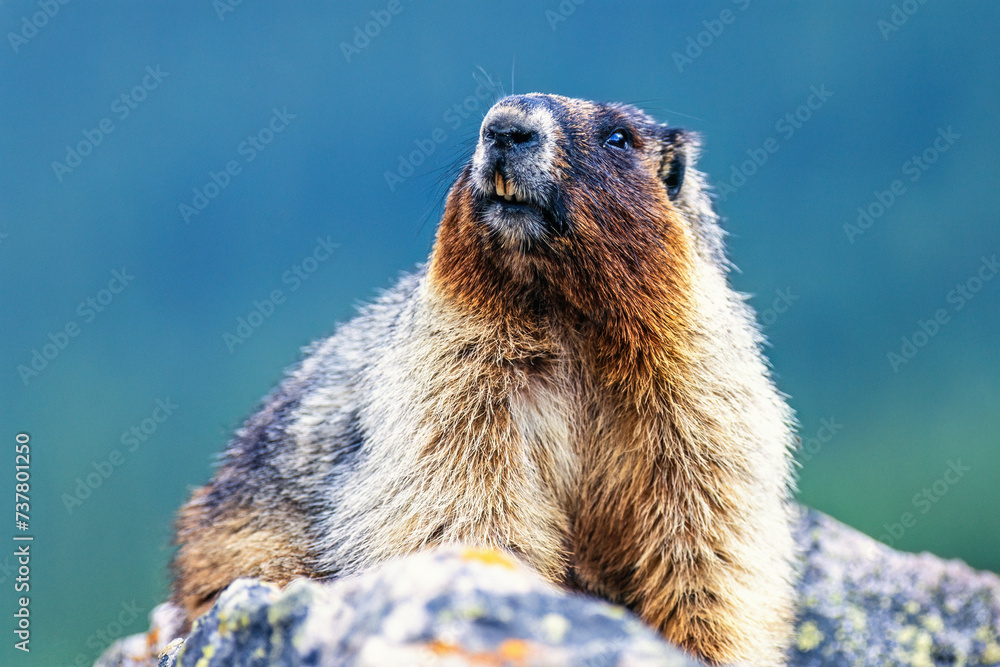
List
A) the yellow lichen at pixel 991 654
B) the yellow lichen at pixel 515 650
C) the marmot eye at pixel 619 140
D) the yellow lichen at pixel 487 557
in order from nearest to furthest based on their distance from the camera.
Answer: the yellow lichen at pixel 515 650 < the yellow lichen at pixel 487 557 < the marmot eye at pixel 619 140 < the yellow lichen at pixel 991 654

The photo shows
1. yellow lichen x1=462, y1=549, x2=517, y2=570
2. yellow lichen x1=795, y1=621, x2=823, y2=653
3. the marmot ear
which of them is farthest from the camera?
yellow lichen x1=795, y1=621, x2=823, y2=653

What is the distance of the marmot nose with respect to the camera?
2539mm

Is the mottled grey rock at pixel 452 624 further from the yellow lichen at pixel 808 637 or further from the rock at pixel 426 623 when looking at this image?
the yellow lichen at pixel 808 637

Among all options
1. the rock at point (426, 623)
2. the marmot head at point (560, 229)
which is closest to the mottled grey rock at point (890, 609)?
the marmot head at point (560, 229)

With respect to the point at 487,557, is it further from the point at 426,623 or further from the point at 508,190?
the point at 508,190

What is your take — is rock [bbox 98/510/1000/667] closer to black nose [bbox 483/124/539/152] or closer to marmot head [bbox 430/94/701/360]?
marmot head [bbox 430/94/701/360]

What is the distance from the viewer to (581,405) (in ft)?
9.44

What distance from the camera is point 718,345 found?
2.92 metres

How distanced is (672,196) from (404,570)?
206 centimetres

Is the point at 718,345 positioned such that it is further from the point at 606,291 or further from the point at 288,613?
the point at 288,613

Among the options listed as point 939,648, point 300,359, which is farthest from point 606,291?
point 939,648

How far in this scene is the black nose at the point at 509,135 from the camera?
2.54 m

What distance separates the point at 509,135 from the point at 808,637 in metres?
2.70

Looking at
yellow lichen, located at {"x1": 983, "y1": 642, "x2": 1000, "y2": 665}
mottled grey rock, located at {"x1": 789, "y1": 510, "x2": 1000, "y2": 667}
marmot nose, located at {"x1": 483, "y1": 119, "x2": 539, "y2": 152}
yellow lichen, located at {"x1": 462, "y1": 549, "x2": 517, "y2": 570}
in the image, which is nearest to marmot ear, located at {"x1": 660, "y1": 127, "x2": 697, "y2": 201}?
marmot nose, located at {"x1": 483, "y1": 119, "x2": 539, "y2": 152}
